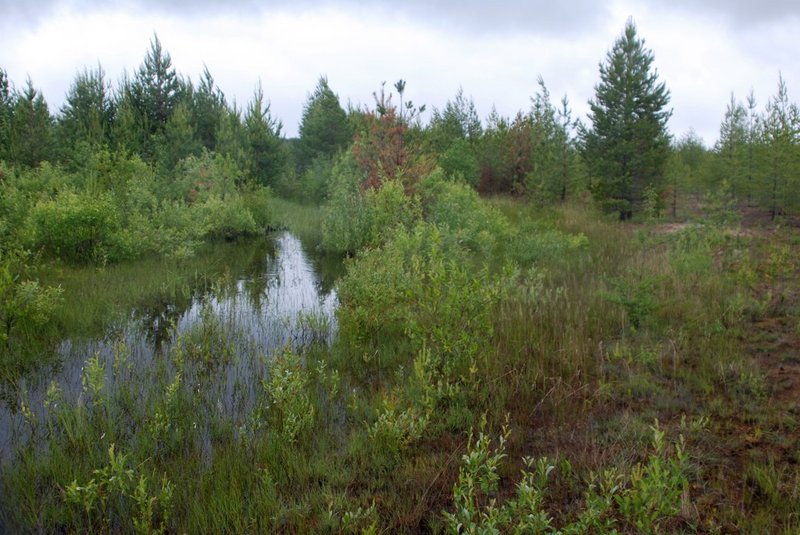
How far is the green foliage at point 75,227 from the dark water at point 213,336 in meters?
2.62

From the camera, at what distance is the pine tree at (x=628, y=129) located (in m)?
18.7

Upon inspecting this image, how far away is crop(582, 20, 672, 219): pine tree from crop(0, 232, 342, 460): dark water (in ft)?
43.3

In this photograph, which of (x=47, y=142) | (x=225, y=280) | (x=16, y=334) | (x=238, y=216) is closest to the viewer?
(x=16, y=334)

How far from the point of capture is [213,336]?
20.6 feet

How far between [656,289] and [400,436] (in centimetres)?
571

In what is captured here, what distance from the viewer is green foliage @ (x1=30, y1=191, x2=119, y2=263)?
9.80m

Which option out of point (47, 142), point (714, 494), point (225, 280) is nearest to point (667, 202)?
point (225, 280)

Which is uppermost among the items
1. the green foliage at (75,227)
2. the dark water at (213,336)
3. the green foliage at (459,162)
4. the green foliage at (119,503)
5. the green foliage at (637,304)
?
the green foliage at (459,162)

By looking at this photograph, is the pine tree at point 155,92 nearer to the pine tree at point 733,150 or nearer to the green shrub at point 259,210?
the green shrub at point 259,210

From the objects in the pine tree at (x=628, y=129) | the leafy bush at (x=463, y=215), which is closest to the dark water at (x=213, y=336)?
the leafy bush at (x=463, y=215)

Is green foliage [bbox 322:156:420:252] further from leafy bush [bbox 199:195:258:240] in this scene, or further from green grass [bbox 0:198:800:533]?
green grass [bbox 0:198:800:533]

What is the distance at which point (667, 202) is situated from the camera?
75.1ft

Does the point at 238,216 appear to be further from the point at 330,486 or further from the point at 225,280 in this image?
the point at 330,486

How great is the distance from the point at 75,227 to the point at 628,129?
17.6 metres
